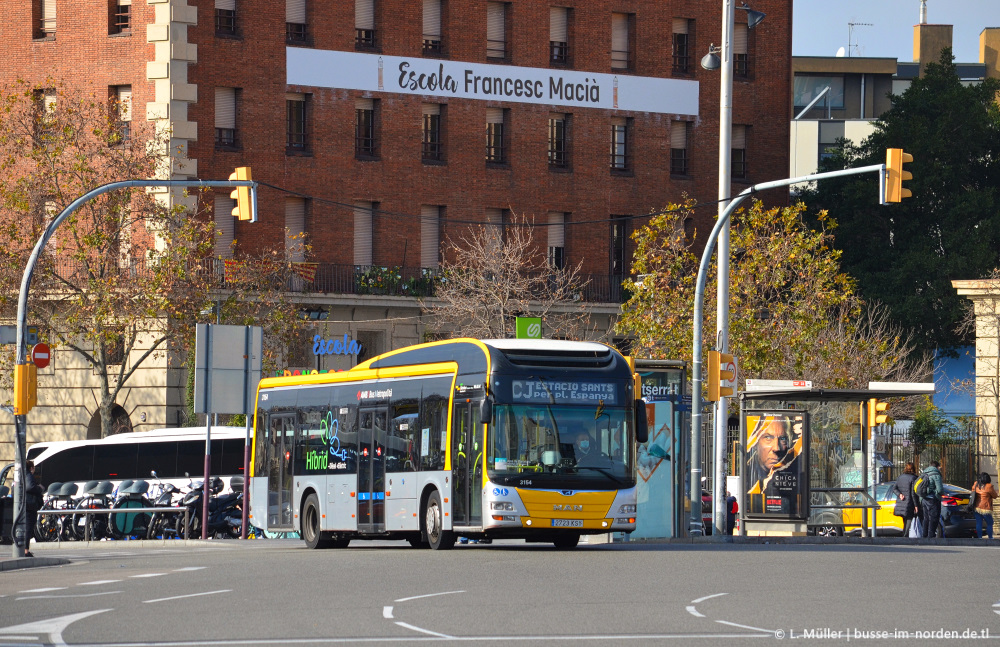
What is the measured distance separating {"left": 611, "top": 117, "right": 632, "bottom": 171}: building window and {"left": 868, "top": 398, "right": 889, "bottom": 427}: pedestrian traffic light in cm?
2456

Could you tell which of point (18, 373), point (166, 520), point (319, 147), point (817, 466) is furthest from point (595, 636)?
point (319, 147)

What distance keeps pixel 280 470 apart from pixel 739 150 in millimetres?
32411

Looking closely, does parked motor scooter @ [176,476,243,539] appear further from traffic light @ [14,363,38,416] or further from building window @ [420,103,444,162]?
building window @ [420,103,444,162]

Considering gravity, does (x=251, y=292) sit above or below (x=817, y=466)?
above

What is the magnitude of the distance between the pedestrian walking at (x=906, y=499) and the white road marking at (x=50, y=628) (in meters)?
20.9

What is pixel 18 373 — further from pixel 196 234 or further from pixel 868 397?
pixel 196 234

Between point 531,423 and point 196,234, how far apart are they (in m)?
23.4

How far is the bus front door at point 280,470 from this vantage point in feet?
97.2

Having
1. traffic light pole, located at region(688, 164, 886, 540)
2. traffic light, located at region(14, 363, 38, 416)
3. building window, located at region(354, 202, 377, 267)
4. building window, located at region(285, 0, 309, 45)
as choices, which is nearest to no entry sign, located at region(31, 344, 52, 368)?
traffic light, located at region(14, 363, 38, 416)

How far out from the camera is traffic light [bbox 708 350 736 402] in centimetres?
2955

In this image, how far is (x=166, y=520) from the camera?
3559 centimetres

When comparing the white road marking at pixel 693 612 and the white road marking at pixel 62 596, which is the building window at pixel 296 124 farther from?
the white road marking at pixel 693 612

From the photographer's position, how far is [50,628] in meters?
14.2

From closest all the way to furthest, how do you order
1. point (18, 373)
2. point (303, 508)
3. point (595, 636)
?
point (595, 636) → point (18, 373) → point (303, 508)
